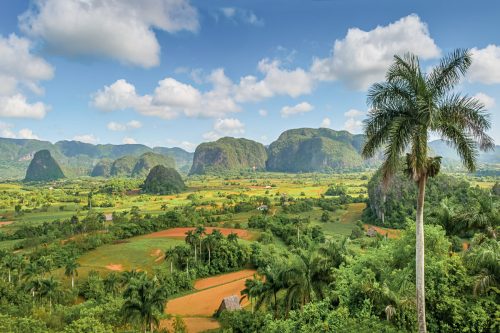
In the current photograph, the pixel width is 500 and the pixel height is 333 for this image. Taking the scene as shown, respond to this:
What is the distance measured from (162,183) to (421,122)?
17199 centimetres

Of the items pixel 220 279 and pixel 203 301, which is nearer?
pixel 203 301

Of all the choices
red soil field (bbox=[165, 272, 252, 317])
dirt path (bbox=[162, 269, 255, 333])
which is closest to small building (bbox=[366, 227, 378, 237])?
dirt path (bbox=[162, 269, 255, 333])

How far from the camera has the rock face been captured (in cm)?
17112

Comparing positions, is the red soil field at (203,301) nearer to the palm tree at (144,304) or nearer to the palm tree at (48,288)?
the palm tree at (144,304)

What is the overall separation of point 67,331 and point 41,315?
1285cm

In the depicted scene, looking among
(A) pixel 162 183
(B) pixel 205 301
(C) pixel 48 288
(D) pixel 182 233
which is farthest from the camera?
(A) pixel 162 183

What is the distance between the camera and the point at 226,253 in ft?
187

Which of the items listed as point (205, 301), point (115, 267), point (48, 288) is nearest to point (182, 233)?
point (115, 267)

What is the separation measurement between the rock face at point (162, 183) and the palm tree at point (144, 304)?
142167 mm

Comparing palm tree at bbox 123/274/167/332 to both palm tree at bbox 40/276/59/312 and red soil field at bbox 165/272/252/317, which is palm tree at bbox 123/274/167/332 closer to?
red soil field at bbox 165/272/252/317

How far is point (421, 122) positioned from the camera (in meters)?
12.7

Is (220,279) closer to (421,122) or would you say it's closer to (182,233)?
(182,233)

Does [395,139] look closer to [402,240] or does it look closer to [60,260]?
[402,240]

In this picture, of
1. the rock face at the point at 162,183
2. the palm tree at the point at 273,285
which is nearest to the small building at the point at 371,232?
the palm tree at the point at 273,285
